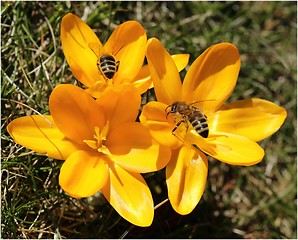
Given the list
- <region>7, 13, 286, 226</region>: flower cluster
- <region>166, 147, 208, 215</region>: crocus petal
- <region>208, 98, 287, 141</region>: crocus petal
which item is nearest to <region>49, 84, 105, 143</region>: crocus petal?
<region>7, 13, 286, 226</region>: flower cluster

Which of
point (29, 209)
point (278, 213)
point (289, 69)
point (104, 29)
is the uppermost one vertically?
point (104, 29)

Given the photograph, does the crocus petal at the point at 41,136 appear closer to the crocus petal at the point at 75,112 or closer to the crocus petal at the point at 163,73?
the crocus petal at the point at 75,112

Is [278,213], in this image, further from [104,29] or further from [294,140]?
[104,29]

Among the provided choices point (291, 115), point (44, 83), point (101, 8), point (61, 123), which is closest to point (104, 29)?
Result: point (101, 8)

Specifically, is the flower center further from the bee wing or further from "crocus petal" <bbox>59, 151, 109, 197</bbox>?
the bee wing

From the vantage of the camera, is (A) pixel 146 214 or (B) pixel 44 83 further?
(B) pixel 44 83
